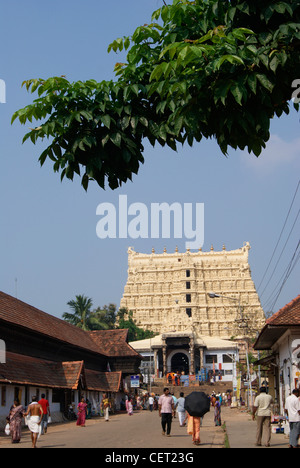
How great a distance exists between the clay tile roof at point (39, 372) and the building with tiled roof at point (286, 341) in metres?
10.4

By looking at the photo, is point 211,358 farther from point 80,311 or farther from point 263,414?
point 263,414

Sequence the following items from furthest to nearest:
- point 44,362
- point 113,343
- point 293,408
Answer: point 113,343, point 44,362, point 293,408

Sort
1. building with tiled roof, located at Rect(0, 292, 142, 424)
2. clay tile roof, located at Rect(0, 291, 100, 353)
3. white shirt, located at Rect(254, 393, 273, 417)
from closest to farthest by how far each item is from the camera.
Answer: white shirt, located at Rect(254, 393, 273, 417) → building with tiled roof, located at Rect(0, 292, 142, 424) → clay tile roof, located at Rect(0, 291, 100, 353)

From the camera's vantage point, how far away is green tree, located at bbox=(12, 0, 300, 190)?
5.33 m

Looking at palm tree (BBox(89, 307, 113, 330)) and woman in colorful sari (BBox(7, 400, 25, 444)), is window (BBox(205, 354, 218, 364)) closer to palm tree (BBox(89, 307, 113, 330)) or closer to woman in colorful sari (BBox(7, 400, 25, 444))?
palm tree (BBox(89, 307, 113, 330))

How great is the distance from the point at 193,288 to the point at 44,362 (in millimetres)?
72715

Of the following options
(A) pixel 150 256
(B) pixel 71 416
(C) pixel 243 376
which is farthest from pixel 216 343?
(B) pixel 71 416

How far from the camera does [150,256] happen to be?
11088 centimetres

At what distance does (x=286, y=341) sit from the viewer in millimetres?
21344

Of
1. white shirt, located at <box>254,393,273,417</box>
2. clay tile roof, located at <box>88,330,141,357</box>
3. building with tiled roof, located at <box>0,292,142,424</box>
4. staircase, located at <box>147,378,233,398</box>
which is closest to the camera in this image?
white shirt, located at <box>254,393,273,417</box>

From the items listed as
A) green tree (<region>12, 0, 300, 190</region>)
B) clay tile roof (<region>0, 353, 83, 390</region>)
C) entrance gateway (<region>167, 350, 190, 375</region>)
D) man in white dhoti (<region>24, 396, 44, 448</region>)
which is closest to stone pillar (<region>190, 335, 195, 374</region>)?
entrance gateway (<region>167, 350, 190, 375</region>)

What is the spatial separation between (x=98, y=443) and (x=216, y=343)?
68.3 metres

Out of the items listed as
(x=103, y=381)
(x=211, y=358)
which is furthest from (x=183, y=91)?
(x=211, y=358)

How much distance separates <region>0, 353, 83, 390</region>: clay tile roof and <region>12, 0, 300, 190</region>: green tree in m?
19.3
